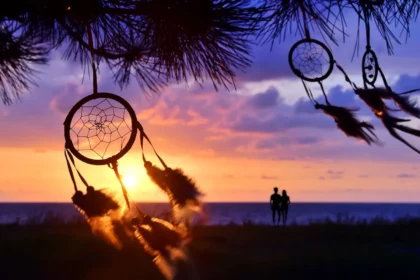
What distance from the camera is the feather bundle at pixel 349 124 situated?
2.84 metres

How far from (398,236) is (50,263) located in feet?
29.0

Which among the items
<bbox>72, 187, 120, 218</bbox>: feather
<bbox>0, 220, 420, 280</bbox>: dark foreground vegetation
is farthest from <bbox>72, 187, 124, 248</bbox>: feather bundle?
<bbox>0, 220, 420, 280</bbox>: dark foreground vegetation

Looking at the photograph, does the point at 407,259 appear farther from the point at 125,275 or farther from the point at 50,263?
the point at 50,263

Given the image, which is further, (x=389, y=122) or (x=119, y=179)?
(x=389, y=122)

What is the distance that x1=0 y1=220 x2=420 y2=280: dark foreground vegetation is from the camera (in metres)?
9.66

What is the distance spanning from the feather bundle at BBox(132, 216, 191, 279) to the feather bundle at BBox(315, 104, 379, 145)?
87cm

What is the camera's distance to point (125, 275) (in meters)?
9.47

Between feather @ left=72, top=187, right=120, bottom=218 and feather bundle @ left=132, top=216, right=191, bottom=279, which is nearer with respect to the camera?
feather bundle @ left=132, top=216, right=191, bottom=279

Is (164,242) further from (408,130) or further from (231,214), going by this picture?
(231,214)

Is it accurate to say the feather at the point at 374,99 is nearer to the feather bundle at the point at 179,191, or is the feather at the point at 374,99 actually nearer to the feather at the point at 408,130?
the feather at the point at 408,130

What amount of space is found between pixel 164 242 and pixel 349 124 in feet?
3.16

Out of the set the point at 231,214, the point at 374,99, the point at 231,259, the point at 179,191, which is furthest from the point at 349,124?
the point at 231,214

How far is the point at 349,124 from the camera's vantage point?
113 inches

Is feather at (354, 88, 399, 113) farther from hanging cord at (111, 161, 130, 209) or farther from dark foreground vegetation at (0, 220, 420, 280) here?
dark foreground vegetation at (0, 220, 420, 280)
